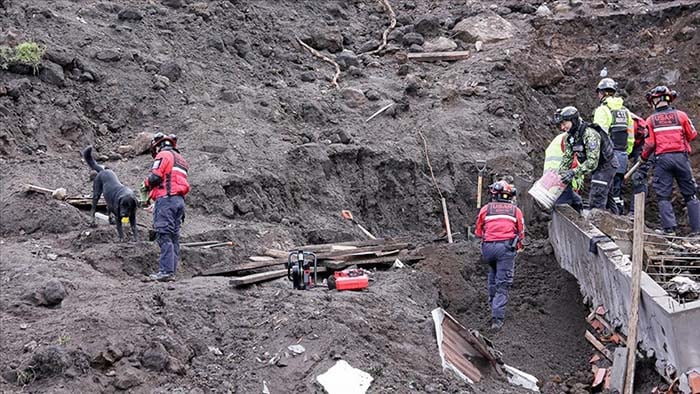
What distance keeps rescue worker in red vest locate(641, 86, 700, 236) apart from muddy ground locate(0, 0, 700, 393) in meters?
1.78

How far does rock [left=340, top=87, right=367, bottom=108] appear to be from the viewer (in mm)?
17078

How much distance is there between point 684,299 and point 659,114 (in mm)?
4187

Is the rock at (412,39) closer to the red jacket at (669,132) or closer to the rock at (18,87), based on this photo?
the red jacket at (669,132)

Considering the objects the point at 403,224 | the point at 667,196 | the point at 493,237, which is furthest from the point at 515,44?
the point at 493,237

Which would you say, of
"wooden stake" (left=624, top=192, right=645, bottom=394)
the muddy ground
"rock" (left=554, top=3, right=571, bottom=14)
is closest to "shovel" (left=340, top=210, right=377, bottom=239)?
the muddy ground

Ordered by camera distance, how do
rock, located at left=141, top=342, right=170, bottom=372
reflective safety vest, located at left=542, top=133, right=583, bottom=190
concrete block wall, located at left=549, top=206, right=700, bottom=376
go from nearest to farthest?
rock, located at left=141, top=342, right=170, bottom=372 < concrete block wall, located at left=549, top=206, right=700, bottom=376 < reflective safety vest, located at left=542, top=133, right=583, bottom=190

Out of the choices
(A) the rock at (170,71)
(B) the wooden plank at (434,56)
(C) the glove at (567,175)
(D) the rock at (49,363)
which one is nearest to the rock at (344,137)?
(A) the rock at (170,71)

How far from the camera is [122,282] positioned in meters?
10.6

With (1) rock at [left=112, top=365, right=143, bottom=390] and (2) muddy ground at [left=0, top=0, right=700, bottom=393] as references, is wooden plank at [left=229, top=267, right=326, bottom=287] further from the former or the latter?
(1) rock at [left=112, top=365, right=143, bottom=390]

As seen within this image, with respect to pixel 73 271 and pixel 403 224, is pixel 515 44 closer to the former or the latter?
pixel 403 224

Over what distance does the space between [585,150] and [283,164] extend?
15.5ft

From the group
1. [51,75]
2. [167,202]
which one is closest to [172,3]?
[51,75]

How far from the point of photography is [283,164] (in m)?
14.7

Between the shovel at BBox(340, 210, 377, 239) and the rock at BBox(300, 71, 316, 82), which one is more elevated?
the rock at BBox(300, 71, 316, 82)
